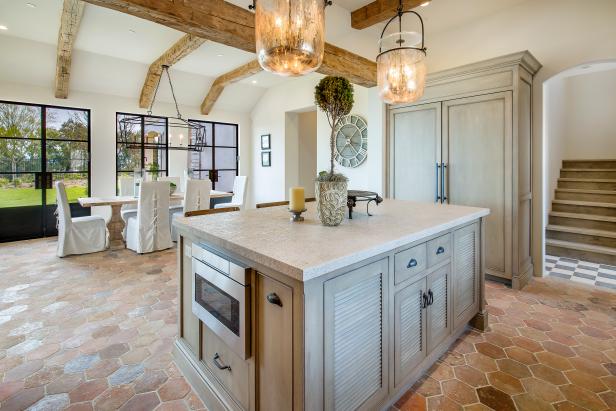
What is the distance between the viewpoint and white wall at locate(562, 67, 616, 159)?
570 centimetres

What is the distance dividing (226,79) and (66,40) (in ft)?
8.31

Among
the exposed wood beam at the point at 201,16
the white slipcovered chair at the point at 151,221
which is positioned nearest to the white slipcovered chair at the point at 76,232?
the white slipcovered chair at the point at 151,221

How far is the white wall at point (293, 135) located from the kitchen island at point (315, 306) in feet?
8.02

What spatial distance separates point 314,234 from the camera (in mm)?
1582

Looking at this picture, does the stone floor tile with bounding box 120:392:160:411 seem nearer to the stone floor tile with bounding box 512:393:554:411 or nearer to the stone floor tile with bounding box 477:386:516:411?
the stone floor tile with bounding box 477:386:516:411

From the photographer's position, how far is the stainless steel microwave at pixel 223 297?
1.36 m

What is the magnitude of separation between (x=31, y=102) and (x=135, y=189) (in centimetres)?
221

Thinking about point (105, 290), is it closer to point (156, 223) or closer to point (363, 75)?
point (156, 223)

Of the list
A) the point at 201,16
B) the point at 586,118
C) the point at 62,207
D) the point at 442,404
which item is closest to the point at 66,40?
the point at 62,207

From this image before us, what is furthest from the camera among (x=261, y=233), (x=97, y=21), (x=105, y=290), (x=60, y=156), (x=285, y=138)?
(x=285, y=138)

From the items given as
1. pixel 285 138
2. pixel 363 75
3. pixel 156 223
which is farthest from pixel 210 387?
pixel 285 138

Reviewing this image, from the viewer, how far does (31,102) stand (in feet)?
17.9

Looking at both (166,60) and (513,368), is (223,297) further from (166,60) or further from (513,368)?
(166,60)

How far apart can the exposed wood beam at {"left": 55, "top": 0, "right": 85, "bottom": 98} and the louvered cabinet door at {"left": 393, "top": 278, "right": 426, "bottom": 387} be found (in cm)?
438
